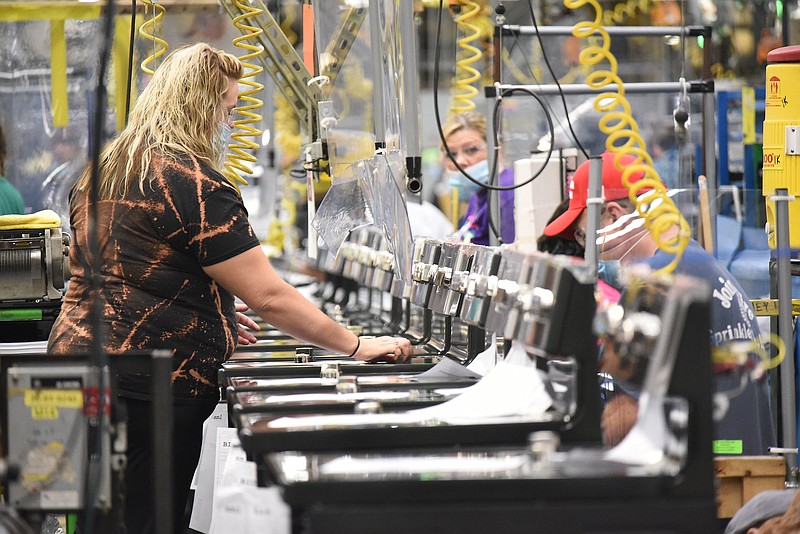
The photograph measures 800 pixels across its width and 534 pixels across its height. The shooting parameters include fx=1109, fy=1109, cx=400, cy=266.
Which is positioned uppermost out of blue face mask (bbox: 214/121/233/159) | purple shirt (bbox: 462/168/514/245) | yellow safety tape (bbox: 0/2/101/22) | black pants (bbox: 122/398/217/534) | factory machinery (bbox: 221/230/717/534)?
yellow safety tape (bbox: 0/2/101/22)

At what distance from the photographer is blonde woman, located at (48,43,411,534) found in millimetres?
2705

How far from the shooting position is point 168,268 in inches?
109

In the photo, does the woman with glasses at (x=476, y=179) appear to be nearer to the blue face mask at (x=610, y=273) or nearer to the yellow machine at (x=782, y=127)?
the yellow machine at (x=782, y=127)

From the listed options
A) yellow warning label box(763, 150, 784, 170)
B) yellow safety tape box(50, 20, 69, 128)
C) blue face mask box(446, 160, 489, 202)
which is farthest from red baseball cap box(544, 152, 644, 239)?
yellow safety tape box(50, 20, 69, 128)

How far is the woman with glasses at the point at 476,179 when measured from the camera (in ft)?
16.2

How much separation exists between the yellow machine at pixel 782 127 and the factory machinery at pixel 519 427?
1.49m

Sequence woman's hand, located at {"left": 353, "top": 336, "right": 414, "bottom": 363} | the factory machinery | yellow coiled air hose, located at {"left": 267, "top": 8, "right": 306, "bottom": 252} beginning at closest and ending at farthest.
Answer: the factory machinery, woman's hand, located at {"left": 353, "top": 336, "right": 414, "bottom": 363}, yellow coiled air hose, located at {"left": 267, "top": 8, "right": 306, "bottom": 252}

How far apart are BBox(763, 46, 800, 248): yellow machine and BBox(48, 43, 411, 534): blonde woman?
1.56 meters

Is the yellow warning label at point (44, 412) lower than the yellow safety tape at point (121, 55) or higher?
lower

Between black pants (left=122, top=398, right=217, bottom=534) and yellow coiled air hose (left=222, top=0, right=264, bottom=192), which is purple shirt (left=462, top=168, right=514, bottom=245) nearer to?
yellow coiled air hose (left=222, top=0, right=264, bottom=192)

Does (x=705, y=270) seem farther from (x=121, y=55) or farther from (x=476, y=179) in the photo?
(x=121, y=55)

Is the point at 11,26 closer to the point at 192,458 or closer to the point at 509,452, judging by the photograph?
the point at 192,458

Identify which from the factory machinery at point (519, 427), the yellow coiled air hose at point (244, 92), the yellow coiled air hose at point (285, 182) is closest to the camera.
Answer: the factory machinery at point (519, 427)

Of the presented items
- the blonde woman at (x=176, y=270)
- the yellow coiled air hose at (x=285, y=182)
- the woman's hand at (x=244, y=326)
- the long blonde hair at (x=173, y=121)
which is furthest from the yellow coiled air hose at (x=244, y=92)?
the yellow coiled air hose at (x=285, y=182)
